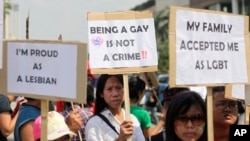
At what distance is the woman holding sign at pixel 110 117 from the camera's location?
4449 mm

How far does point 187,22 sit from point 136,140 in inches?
44.9

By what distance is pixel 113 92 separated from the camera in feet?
15.2

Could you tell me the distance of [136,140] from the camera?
467cm

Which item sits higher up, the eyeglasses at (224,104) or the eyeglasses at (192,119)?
the eyeglasses at (224,104)

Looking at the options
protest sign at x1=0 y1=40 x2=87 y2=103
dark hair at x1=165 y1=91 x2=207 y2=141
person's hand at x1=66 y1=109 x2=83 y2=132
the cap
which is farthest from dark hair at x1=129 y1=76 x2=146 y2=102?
protest sign at x1=0 y1=40 x2=87 y2=103

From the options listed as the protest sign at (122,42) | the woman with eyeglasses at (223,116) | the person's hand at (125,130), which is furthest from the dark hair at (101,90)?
the woman with eyeglasses at (223,116)

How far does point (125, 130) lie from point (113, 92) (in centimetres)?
38

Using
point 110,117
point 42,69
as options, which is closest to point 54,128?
point 42,69

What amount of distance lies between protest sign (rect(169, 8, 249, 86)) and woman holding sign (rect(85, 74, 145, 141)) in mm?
688

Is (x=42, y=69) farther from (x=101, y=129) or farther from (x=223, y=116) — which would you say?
(x=223, y=116)

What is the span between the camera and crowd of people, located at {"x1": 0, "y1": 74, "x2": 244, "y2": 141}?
3.78 m

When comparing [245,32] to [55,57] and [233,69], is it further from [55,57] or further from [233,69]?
[55,57]

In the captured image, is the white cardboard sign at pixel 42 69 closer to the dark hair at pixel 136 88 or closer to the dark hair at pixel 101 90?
the dark hair at pixel 101 90

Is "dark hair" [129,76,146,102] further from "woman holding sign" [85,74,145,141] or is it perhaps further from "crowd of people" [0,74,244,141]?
"woman holding sign" [85,74,145,141]
